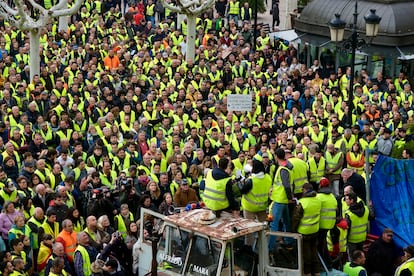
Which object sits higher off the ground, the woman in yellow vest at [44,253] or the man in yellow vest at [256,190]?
the man in yellow vest at [256,190]

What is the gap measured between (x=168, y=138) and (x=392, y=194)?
6.31 metres

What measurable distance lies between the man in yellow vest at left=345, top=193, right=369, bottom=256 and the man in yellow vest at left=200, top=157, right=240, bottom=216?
7.96ft

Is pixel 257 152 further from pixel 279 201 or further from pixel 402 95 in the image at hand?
pixel 402 95

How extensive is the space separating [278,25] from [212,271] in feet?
87.9

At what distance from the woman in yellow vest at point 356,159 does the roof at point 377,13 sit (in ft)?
30.4

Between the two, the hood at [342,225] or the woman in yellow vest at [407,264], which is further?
the hood at [342,225]

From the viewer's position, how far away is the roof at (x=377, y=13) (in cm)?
2739

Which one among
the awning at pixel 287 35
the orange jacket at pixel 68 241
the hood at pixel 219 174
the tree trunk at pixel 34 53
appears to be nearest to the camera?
the hood at pixel 219 174

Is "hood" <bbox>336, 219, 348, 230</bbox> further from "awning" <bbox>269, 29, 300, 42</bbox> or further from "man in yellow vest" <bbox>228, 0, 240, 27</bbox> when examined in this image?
"man in yellow vest" <bbox>228, 0, 240, 27</bbox>

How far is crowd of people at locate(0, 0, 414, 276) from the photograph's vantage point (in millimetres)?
13453

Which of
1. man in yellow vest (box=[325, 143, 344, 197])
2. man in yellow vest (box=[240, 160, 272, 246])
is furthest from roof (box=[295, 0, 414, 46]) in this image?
man in yellow vest (box=[240, 160, 272, 246])

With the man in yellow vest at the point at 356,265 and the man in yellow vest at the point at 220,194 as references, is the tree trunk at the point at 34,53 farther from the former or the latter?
the man in yellow vest at the point at 356,265

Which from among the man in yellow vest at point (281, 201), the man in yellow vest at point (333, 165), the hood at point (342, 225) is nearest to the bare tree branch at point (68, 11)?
the man in yellow vest at point (333, 165)

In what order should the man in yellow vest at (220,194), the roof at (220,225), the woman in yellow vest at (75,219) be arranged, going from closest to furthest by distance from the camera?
the roof at (220,225) < the man in yellow vest at (220,194) < the woman in yellow vest at (75,219)
